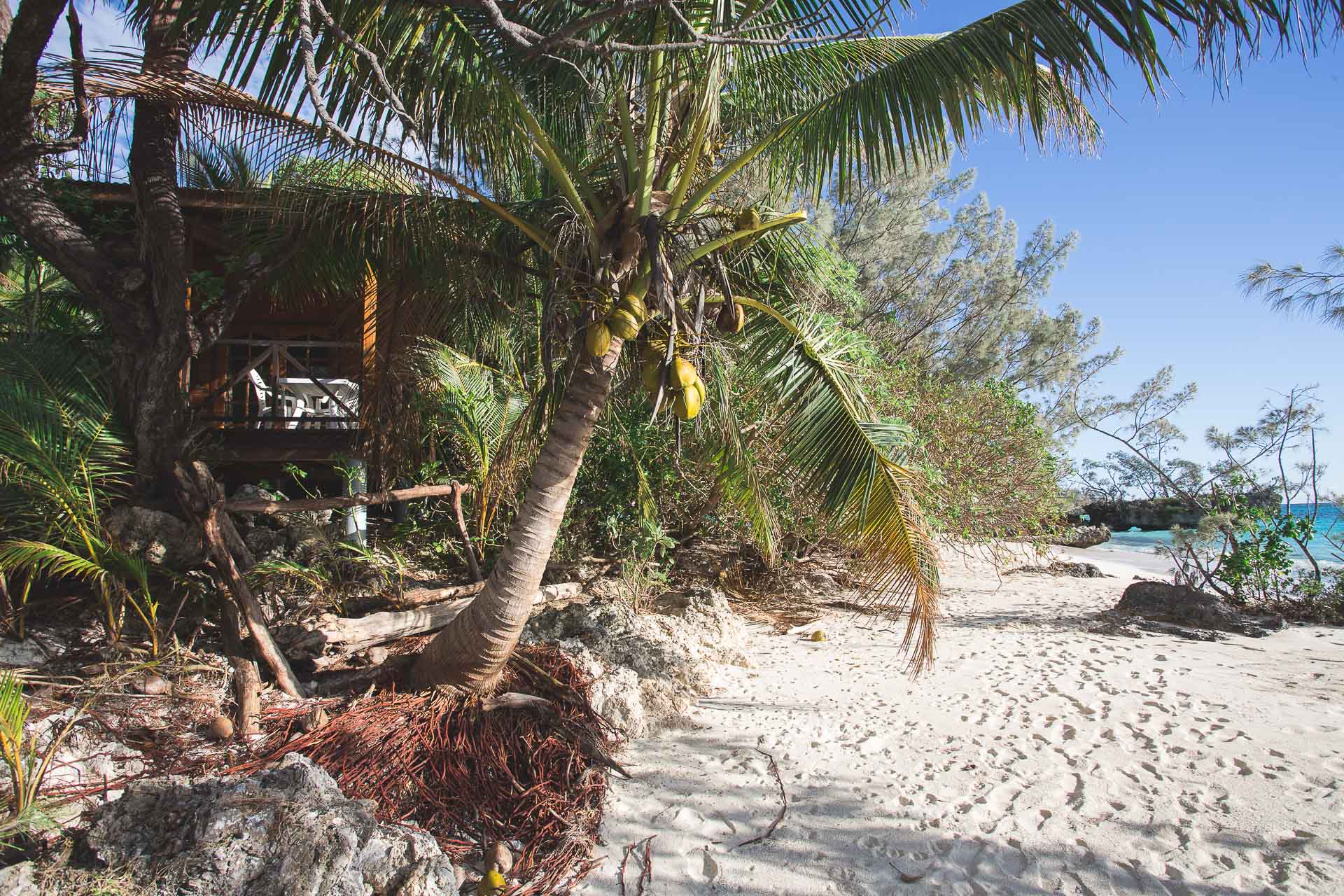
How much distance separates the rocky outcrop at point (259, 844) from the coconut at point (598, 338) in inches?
92.9

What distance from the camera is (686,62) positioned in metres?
3.99

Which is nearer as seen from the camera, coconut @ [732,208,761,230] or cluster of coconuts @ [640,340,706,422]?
cluster of coconuts @ [640,340,706,422]

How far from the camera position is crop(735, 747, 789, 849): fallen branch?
11.2ft

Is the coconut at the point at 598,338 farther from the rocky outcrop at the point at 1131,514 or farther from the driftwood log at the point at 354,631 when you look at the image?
the rocky outcrop at the point at 1131,514

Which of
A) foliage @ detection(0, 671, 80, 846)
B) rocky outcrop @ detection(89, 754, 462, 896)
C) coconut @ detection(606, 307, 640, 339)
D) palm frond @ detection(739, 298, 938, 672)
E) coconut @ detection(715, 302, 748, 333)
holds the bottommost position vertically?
rocky outcrop @ detection(89, 754, 462, 896)

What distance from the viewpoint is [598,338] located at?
142 inches

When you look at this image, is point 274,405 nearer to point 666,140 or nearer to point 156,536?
point 156,536

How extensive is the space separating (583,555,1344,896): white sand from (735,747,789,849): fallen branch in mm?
34

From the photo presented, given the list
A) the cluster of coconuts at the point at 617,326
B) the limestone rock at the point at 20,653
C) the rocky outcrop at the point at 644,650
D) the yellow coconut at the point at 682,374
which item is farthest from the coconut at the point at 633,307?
the limestone rock at the point at 20,653

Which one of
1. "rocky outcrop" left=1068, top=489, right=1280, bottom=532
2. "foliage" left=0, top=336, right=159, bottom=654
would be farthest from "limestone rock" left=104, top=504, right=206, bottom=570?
"rocky outcrop" left=1068, top=489, right=1280, bottom=532

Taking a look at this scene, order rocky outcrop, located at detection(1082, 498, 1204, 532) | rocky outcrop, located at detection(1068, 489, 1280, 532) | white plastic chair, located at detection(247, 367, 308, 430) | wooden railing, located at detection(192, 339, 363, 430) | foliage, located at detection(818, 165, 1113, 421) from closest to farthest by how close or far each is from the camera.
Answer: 1. wooden railing, located at detection(192, 339, 363, 430)
2. white plastic chair, located at detection(247, 367, 308, 430)
3. foliage, located at detection(818, 165, 1113, 421)
4. rocky outcrop, located at detection(1068, 489, 1280, 532)
5. rocky outcrop, located at detection(1082, 498, 1204, 532)

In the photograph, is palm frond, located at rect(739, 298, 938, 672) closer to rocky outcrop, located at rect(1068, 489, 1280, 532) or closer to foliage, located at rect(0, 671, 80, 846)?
foliage, located at rect(0, 671, 80, 846)

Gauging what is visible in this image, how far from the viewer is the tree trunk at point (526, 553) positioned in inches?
155

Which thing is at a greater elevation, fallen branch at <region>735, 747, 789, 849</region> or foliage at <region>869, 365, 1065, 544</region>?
foliage at <region>869, 365, 1065, 544</region>
